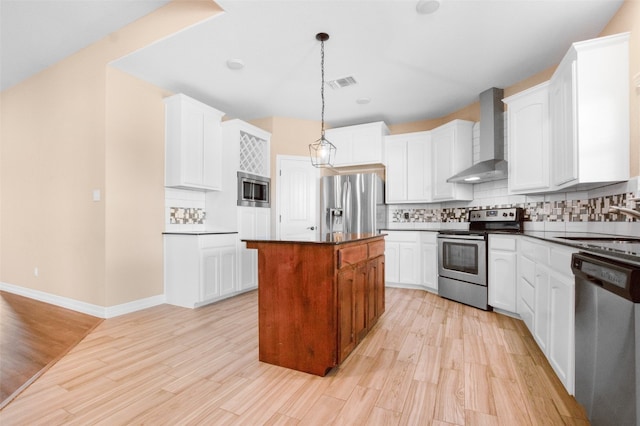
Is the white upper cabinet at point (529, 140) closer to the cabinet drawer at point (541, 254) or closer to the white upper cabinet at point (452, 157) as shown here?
the white upper cabinet at point (452, 157)

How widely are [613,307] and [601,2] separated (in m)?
2.64

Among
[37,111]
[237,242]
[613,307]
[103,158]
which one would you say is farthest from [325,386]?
[37,111]

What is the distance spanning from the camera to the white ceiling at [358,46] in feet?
7.97

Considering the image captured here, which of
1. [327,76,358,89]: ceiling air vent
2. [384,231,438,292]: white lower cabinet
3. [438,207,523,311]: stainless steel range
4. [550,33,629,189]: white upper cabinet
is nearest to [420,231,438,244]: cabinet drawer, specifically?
[384,231,438,292]: white lower cabinet

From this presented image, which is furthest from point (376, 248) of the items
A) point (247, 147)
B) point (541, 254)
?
point (247, 147)

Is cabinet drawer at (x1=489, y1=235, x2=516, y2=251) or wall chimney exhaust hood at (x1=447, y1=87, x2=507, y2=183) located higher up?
wall chimney exhaust hood at (x1=447, y1=87, x2=507, y2=183)

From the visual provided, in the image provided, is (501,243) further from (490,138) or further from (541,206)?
(490,138)

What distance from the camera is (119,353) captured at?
7.57 ft

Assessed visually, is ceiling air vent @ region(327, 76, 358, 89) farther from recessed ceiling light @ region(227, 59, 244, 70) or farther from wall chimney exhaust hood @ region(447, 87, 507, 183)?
wall chimney exhaust hood @ region(447, 87, 507, 183)

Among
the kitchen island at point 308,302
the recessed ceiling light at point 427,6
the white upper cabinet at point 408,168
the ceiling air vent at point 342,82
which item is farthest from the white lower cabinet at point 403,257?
the recessed ceiling light at point 427,6

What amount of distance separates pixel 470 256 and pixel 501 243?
0.40m

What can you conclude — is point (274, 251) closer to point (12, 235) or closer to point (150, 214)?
point (150, 214)

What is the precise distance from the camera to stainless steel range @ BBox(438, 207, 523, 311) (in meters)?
3.37

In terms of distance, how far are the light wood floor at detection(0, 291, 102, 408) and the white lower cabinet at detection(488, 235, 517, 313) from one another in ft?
13.4
